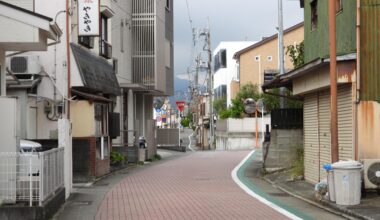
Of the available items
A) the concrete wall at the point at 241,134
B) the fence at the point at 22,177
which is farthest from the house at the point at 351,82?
the concrete wall at the point at 241,134

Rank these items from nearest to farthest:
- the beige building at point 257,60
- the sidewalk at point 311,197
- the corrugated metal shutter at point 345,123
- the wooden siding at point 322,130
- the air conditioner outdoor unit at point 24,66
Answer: the sidewalk at point 311,197, the corrugated metal shutter at point 345,123, the wooden siding at point 322,130, the air conditioner outdoor unit at point 24,66, the beige building at point 257,60

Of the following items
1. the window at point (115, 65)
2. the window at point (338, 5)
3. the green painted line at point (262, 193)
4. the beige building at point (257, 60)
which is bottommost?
the green painted line at point (262, 193)

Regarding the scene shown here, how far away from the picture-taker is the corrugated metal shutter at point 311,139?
19062 mm

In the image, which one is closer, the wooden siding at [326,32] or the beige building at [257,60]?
the wooden siding at [326,32]

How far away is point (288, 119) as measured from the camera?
894 inches

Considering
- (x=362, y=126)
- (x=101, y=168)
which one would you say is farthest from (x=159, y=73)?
(x=362, y=126)

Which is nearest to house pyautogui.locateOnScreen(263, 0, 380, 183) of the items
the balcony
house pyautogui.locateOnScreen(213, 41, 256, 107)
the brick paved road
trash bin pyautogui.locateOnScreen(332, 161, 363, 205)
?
trash bin pyautogui.locateOnScreen(332, 161, 363, 205)

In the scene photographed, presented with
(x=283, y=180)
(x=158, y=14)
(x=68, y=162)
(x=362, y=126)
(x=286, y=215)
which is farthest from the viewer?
(x=158, y=14)

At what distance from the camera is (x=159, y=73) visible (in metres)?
34.8

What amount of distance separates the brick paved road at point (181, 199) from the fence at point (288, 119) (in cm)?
271

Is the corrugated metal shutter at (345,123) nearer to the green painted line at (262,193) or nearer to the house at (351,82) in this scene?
the house at (351,82)

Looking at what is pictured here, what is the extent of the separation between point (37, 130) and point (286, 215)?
11.2 meters

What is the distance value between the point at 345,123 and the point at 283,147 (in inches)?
280

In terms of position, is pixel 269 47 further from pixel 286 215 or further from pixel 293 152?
pixel 286 215
